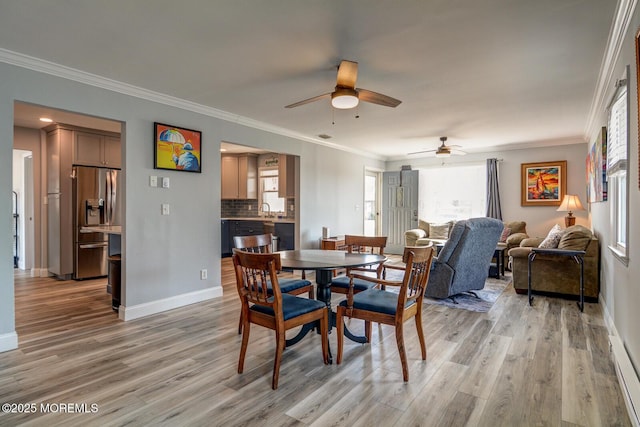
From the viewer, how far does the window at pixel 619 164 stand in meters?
2.40

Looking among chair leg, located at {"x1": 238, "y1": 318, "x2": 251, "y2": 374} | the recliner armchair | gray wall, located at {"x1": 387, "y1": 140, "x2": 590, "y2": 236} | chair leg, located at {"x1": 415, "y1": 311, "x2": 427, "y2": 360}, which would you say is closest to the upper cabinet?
chair leg, located at {"x1": 238, "y1": 318, "x2": 251, "y2": 374}

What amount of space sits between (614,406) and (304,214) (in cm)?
452

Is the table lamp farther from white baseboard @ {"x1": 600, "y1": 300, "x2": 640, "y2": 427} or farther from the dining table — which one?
the dining table

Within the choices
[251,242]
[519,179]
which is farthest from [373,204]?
[251,242]

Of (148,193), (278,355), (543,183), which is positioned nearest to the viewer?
(278,355)

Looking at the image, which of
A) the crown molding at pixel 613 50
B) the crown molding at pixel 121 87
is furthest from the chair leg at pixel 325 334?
the crown molding at pixel 121 87

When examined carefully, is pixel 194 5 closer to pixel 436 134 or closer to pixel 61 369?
pixel 61 369

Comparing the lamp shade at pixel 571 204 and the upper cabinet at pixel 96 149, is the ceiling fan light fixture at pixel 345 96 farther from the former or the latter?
the lamp shade at pixel 571 204

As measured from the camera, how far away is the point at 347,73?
2.74 meters

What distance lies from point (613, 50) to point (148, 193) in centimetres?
440

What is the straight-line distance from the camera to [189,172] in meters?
4.21

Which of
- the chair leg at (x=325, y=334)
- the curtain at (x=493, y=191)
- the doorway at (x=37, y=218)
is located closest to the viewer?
the chair leg at (x=325, y=334)

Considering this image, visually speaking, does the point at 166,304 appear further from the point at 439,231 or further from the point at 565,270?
the point at 439,231

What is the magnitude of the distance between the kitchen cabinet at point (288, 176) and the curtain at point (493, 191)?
4.08 metres
